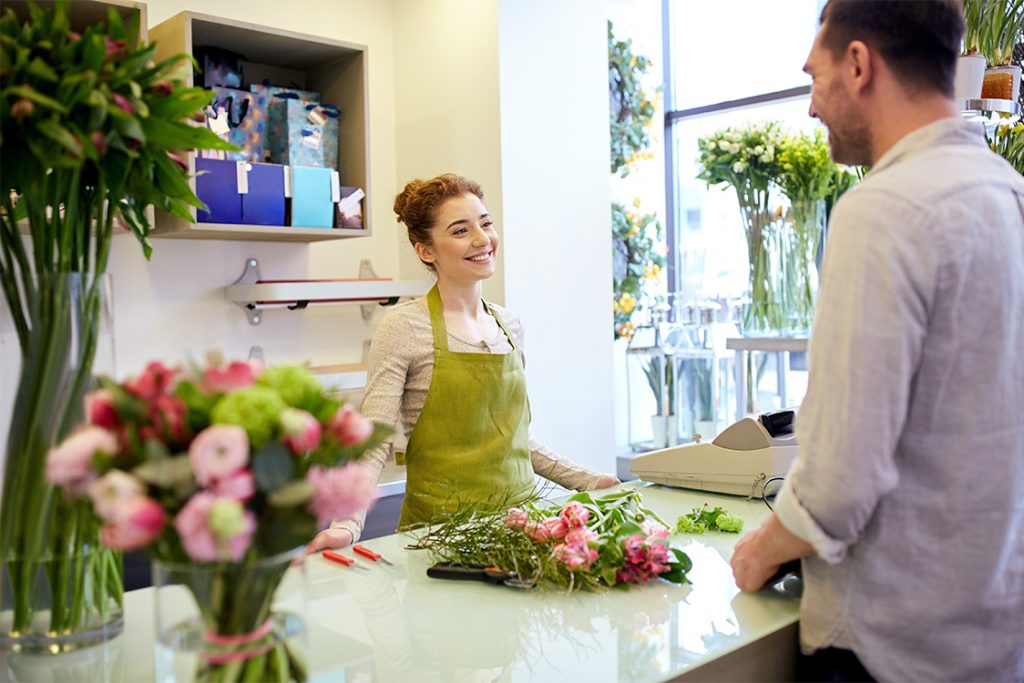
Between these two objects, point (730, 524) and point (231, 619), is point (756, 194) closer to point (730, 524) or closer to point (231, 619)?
point (730, 524)

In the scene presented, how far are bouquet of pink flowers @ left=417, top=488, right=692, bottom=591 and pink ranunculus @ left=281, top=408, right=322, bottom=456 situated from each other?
2.35ft

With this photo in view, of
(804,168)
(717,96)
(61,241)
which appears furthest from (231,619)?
(717,96)

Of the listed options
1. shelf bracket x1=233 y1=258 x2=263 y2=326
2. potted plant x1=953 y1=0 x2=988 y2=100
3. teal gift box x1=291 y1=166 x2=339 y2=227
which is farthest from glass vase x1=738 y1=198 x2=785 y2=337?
shelf bracket x1=233 y1=258 x2=263 y2=326

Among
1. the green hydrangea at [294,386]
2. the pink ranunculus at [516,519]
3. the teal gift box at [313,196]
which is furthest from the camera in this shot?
the teal gift box at [313,196]

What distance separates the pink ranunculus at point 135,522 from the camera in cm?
83

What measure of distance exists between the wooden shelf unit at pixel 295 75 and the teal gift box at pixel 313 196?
0.03 meters

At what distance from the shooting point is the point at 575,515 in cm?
160

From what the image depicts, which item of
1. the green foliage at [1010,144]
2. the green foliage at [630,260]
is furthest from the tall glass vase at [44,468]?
the green foliage at [630,260]

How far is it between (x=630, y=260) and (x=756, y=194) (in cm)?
93

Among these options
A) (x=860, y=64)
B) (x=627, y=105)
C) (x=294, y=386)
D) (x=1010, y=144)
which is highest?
(x=627, y=105)

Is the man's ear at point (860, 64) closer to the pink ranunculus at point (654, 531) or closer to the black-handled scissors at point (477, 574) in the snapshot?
the pink ranunculus at point (654, 531)

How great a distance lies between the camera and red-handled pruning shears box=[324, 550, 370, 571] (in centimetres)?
171

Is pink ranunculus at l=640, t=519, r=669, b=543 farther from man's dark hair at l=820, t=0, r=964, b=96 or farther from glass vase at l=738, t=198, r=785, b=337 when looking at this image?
glass vase at l=738, t=198, r=785, b=337

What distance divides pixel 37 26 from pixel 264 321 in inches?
90.5
